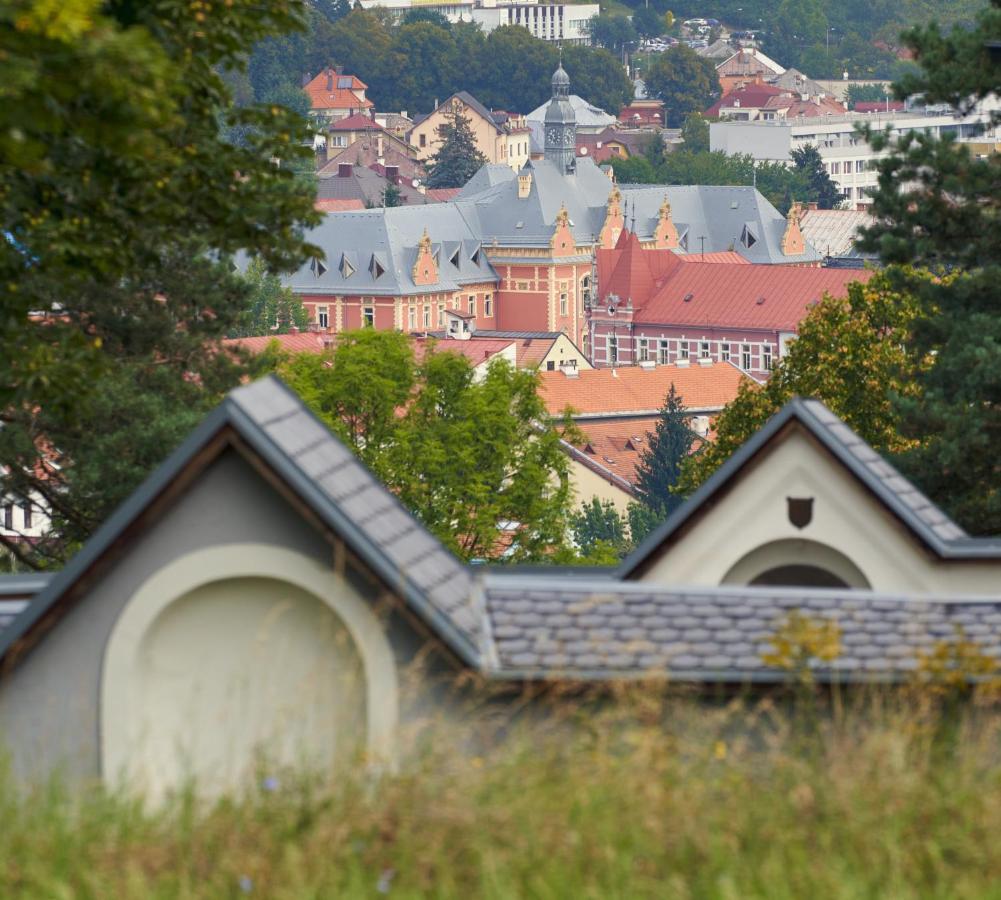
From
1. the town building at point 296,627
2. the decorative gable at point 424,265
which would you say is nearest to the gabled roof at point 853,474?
the town building at point 296,627

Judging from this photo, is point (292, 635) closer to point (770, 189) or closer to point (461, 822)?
point (461, 822)

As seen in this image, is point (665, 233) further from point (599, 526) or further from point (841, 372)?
point (841, 372)

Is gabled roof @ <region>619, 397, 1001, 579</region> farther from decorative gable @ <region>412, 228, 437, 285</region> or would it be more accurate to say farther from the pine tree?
decorative gable @ <region>412, 228, 437, 285</region>

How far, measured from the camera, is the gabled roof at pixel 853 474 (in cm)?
884

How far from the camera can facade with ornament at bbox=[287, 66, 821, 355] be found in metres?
150

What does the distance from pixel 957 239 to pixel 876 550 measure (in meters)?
17.1

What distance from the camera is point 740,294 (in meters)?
141

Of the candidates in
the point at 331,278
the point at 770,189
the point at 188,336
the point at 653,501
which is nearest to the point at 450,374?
the point at 188,336

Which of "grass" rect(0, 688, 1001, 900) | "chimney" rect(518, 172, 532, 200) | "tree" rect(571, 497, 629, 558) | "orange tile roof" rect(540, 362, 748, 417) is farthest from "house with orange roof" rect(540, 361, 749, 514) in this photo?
"grass" rect(0, 688, 1001, 900)

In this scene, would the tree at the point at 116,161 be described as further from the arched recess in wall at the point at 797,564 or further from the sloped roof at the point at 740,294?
the sloped roof at the point at 740,294

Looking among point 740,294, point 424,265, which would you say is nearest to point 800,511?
point 740,294

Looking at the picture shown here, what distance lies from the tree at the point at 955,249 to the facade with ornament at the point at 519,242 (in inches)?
4500

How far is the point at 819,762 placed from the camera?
634cm

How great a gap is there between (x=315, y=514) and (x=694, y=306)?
13594cm
